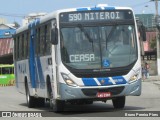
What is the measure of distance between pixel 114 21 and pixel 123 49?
944mm

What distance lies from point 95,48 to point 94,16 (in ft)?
3.48

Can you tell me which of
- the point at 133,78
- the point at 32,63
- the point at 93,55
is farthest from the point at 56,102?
the point at 32,63

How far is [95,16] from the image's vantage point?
56.4 ft

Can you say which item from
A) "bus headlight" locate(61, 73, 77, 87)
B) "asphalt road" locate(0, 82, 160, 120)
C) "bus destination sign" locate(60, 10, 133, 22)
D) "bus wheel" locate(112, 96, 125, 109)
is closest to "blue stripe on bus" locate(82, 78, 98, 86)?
"bus headlight" locate(61, 73, 77, 87)

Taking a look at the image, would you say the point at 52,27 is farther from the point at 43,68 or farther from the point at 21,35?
the point at 21,35

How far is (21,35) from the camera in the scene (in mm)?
23172

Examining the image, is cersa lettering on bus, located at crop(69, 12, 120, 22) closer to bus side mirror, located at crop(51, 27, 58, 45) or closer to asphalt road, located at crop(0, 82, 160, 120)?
bus side mirror, located at crop(51, 27, 58, 45)

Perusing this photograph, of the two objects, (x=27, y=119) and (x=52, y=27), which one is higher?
(x=52, y=27)

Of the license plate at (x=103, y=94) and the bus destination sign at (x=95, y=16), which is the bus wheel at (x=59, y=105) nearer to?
the license plate at (x=103, y=94)

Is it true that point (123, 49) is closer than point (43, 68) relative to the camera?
Yes


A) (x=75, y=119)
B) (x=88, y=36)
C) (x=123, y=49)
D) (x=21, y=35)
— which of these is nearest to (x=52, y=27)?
(x=88, y=36)

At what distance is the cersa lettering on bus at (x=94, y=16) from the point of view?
17062 mm

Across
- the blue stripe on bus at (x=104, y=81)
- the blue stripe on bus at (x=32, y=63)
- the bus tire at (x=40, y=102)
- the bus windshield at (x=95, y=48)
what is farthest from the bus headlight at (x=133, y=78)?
the bus tire at (x=40, y=102)

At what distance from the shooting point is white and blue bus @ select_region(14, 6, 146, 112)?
54.5 feet
